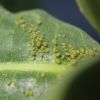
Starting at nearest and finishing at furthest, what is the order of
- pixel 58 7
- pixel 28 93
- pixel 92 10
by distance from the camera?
pixel 92 10 < pixel 28 93 < pixel 58 7

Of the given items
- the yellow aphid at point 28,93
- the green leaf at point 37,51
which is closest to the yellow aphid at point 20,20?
the green leaf at point 37,51

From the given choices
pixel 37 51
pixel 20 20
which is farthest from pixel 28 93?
pixel 20 20

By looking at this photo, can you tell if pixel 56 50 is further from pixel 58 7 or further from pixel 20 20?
pixel 58 7

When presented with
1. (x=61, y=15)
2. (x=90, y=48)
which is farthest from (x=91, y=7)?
(x=61, y=15)

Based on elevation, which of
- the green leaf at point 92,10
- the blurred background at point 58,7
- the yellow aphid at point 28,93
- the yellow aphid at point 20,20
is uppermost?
the green leaf at point 92,10

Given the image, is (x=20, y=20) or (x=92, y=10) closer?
(x=92, y=10)

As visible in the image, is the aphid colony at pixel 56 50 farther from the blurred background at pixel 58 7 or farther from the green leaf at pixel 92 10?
the blurred background at pixel 58 7
